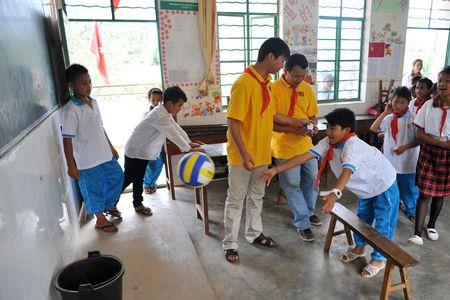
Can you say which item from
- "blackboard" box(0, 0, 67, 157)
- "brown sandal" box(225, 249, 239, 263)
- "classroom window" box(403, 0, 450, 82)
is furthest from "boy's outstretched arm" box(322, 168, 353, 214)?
"classroom window" box(403, 0, 450, 82)

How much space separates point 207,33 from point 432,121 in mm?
2804

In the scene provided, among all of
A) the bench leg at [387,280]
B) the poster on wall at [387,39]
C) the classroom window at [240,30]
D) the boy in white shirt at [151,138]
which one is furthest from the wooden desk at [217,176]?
the poster on wall at [387,39]

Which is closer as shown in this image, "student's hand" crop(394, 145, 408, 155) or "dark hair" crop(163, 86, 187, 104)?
"dark hair" crop(163, 86, 187, 104)

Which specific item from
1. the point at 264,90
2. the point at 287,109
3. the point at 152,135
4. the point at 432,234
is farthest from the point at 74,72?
the point at 432,234

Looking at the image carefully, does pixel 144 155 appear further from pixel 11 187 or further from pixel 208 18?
pixel 208 18

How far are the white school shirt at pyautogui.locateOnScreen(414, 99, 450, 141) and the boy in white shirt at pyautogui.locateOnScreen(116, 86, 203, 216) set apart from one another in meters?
1.94

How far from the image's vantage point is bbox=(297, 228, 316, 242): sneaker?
2.83 metres

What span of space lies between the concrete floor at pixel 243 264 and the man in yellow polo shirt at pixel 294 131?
0.29 m

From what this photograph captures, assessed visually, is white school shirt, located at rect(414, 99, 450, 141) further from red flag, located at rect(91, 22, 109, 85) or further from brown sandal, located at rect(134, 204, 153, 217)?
red flag, located at rect(91, 22, 109, 85)

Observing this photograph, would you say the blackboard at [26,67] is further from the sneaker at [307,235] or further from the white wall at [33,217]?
the sneaker at [307,235]

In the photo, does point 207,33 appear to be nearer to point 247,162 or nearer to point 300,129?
point 300,129

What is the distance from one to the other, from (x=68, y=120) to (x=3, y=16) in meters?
1.05

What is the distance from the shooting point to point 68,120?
93.9 inches

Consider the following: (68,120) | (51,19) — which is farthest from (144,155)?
(51,19)
